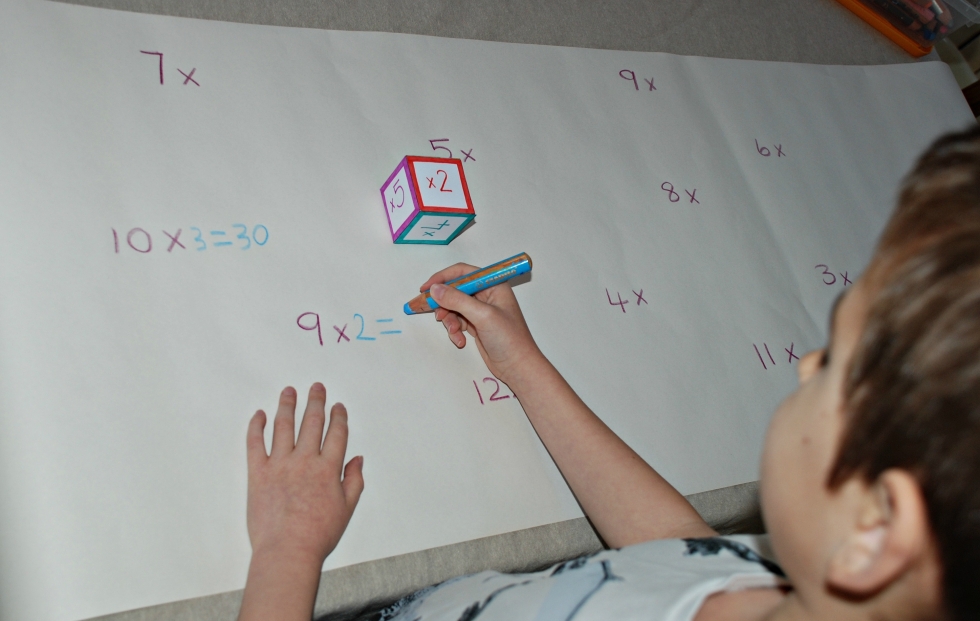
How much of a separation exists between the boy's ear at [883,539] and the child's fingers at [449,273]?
399 millimetres

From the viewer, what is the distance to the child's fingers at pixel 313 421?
565 millimetres

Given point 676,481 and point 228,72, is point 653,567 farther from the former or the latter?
point 228,72

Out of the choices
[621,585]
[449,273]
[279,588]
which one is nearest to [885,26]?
[449,273]

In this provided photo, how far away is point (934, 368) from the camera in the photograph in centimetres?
30

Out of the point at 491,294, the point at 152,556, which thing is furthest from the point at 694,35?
the point at 152,556

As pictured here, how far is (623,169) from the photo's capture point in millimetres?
833

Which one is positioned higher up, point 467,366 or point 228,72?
point 228,72

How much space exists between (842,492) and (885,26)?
1063 mm

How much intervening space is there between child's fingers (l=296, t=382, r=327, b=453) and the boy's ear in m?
0.37

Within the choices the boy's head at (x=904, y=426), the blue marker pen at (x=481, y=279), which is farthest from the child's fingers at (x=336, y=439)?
the boy's head at (x=904, y=426)

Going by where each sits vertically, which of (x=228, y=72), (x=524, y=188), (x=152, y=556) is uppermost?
(x=228, y=72)

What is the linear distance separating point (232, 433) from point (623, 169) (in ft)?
1.70

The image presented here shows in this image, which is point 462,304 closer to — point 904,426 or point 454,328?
point 454,328

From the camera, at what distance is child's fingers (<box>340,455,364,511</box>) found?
0.57 meters
